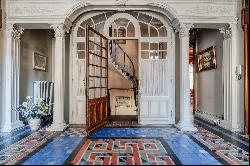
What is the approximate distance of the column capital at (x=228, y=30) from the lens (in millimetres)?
6836

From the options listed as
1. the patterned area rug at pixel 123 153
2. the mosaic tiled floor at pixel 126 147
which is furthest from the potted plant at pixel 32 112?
the patterned area rug at pixel 123 153

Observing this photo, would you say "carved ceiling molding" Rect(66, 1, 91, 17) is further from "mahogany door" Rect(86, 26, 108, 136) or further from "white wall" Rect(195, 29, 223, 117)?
"white wall" Rect(195, 29, 223, 117)

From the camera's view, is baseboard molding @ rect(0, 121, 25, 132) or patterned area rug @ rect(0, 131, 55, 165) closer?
patterned area rug @ rect(0, 131, 55, 165)

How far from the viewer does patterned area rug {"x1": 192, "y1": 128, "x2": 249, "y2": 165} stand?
420 cm

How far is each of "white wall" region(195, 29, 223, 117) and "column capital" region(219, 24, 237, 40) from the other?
1.61 ft

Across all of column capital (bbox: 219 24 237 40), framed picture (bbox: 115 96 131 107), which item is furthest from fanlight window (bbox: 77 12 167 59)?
framed picture (bbox: 115 96 131 107)

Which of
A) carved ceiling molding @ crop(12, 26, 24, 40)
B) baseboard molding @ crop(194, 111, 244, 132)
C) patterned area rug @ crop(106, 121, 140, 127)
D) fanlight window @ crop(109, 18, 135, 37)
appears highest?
fanlight window @ crop(109, 18, 135, 37)

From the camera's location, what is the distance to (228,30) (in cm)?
702

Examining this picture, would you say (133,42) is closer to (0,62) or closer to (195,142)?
(0,62)

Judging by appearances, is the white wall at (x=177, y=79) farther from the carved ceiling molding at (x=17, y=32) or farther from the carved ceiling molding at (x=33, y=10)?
the carved ceiling molding at (x=17, y=32)

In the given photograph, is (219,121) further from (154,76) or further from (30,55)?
(30,55)

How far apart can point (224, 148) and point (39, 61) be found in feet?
19.7

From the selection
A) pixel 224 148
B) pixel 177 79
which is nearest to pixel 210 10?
pixel 177 79

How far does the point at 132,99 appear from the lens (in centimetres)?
1178
